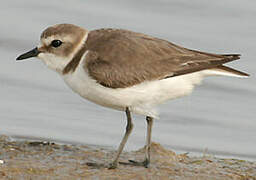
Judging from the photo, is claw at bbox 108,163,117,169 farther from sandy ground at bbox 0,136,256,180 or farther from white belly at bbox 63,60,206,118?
white belly at bbox 63,60,206,118

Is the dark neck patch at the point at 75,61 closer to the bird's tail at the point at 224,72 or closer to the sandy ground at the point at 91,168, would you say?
the sandy ground at the point at 91,168

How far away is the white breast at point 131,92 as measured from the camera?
24.0 ft

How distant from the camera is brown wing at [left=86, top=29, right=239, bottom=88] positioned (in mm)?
7336

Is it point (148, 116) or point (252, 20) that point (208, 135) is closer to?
point (148, 116)

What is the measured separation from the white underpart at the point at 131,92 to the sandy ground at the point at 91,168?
2.24 feet

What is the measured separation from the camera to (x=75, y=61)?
24.5ft

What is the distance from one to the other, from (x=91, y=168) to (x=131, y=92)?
0.92 metres

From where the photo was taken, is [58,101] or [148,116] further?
[58,101]

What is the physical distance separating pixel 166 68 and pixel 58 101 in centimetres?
460

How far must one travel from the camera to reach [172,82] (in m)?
7.52

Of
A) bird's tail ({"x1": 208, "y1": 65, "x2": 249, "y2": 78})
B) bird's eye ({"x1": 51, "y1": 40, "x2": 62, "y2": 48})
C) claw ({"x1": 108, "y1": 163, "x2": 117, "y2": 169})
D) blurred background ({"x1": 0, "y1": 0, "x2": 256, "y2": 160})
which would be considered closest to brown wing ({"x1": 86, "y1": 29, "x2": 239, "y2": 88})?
bird's tail ({"x1": 208, "y1": 65, "x2": 249, "y2": 78})

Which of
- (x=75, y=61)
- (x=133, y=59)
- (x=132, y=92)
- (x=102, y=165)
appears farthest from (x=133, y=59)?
(x=102, y=165)

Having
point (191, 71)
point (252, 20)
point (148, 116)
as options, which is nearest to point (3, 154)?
point (148, 116)

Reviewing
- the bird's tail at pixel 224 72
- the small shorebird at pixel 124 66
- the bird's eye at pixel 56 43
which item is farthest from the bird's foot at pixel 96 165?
the bird's tail at pixel 224 72
